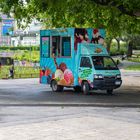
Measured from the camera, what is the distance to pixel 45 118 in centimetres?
1575

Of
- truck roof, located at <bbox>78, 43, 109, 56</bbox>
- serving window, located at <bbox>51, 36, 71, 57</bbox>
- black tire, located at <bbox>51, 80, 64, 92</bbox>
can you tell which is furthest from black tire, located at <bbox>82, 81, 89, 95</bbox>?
black tire, located at <bbox>51, 80, 64, 92</bbox>

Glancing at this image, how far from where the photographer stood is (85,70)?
24.8 meters

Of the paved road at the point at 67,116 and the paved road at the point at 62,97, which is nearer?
the paved road at the point at 67,116

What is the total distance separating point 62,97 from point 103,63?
117 inches

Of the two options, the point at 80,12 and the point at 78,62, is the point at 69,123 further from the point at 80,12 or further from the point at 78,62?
the point at 80,12

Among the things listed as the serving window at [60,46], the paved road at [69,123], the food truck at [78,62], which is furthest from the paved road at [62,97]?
the serving window at [60,46]

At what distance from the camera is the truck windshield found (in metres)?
24.5

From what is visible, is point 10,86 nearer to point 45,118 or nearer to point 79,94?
point 79,94

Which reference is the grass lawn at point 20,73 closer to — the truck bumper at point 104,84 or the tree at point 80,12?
the tree at point 80,12

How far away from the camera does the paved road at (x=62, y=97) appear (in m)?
20.3

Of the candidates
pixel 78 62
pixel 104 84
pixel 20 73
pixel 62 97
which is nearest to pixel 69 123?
pixel 62 97

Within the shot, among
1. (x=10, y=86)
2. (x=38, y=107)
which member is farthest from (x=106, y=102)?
(x=10, y=86)

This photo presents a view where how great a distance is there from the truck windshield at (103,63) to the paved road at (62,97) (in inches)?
49.4

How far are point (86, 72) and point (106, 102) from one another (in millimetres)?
3916
